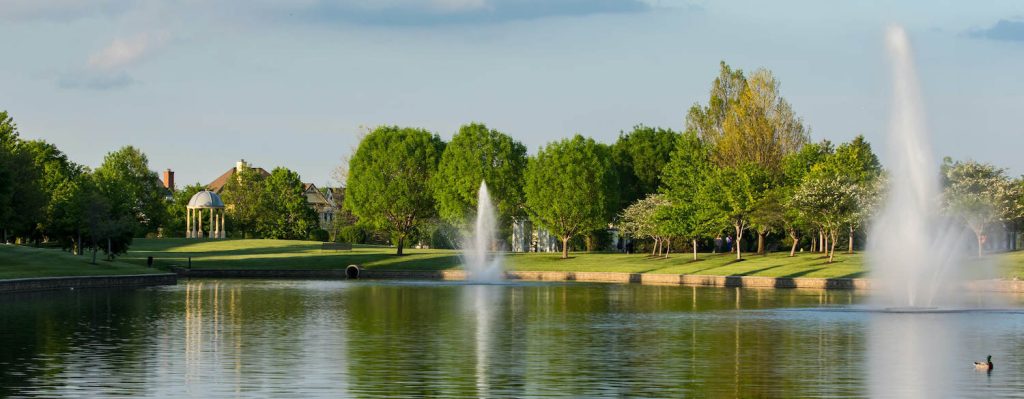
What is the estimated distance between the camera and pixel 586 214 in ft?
390

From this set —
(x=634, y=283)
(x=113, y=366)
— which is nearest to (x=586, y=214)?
(x=634, y=283)

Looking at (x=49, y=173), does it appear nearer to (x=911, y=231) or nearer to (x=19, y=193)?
(x=19, y=193)

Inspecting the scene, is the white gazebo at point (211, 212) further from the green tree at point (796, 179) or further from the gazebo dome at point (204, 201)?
the green tree at point (796, 179)

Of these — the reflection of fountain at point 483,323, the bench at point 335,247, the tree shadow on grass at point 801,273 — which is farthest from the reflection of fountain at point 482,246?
the tree shadow on grass at point 801,273

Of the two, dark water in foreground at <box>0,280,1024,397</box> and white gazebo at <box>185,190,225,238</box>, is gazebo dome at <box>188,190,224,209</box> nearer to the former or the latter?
white gazebo at <box>185,190,225,238</box>

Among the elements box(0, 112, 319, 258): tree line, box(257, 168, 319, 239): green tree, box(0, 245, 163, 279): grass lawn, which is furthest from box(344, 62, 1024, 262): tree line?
box(0, 245, 163, 279): grass lawn

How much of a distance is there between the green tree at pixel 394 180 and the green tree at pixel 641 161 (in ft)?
68.3

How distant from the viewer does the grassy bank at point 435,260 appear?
93.2 metres

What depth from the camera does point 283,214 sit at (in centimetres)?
17450

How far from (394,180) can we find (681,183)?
3074 centimetres

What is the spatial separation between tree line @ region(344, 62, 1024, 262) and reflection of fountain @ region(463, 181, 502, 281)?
166 centimetres

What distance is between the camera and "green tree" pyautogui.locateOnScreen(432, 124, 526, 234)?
410 feet

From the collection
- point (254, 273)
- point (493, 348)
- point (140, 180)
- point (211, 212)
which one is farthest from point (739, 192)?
point (140, 180)

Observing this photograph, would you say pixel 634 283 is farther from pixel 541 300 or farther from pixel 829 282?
pixel 541 300
